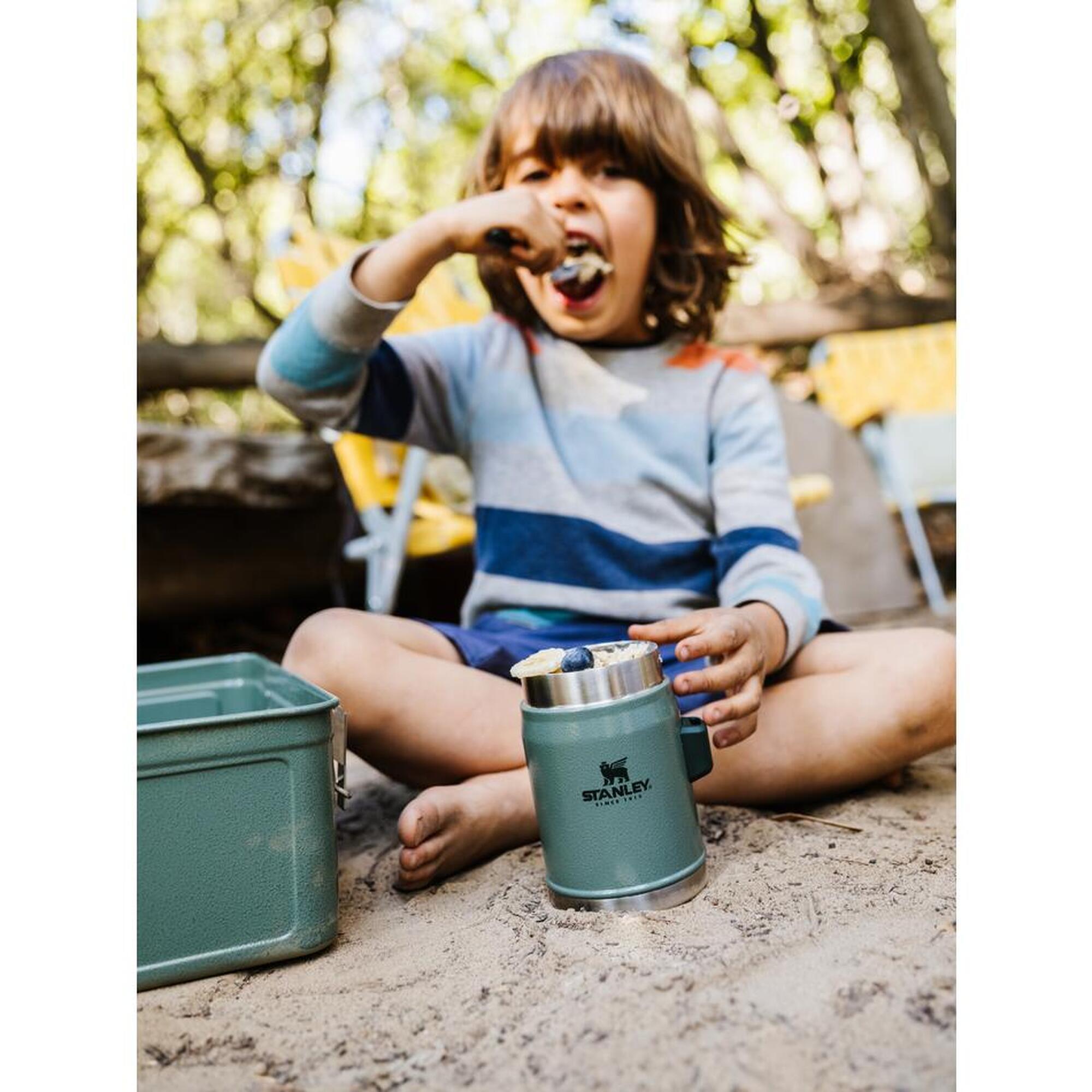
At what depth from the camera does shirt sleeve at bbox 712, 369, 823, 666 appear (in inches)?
45.3

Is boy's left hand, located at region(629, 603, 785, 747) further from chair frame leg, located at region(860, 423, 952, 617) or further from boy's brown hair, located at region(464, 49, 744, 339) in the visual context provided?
chair frame leg, located at region(860, 423, 952, 617)

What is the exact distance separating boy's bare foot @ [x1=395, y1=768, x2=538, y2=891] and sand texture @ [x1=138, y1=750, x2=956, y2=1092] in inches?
1.2

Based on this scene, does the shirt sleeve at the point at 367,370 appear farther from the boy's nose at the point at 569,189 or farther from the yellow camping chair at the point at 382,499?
the yellow camping chair at the point at 382,499

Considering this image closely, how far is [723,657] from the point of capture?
953 mm

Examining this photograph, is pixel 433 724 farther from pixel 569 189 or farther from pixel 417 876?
pixel 569 189

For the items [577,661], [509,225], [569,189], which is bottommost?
[577,661]

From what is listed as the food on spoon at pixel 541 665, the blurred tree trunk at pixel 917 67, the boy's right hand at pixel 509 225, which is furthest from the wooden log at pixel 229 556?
the blurred tree trunk at pixel 917 67

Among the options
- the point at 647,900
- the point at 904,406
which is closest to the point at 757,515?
the point at 647,900

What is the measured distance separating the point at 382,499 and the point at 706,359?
2.65 ft

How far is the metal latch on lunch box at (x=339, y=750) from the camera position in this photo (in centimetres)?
89

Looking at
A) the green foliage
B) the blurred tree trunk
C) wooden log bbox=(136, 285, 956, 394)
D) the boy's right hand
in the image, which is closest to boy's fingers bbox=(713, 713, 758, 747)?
the boy's right hand

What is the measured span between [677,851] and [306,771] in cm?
32

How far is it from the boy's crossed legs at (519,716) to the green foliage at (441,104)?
3.41 m

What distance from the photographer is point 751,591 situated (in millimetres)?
1132
